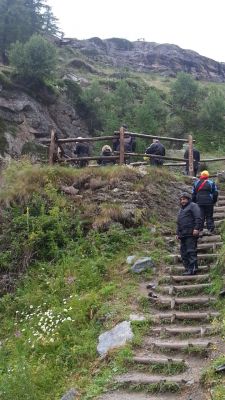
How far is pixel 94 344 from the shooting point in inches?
318

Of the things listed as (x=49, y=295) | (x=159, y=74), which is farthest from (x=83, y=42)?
(x=49, y=295)

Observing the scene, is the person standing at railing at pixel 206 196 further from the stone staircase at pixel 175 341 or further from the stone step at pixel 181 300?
the stone step at pixel 181 300

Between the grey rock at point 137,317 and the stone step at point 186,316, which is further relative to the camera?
the grey rock at point 137,317

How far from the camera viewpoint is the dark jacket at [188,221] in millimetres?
9758

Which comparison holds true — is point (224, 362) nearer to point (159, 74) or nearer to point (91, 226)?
point (91, 226)

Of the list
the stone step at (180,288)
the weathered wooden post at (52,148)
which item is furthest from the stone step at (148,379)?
the weathered wooden post at (52,148)

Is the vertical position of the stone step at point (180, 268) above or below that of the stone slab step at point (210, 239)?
below

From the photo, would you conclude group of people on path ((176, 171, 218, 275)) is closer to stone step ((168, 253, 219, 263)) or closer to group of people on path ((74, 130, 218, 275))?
group of people on path ((74, 130, 218, 275))

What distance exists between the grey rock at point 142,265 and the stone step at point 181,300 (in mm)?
1223

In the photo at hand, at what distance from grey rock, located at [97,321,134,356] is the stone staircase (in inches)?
11.7

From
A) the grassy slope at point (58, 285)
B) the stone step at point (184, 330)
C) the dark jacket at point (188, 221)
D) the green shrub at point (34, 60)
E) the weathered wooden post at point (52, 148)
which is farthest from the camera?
the green shrub at point (34, 60)

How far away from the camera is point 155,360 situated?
718 cm

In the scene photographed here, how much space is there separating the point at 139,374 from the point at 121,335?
102 centimetres

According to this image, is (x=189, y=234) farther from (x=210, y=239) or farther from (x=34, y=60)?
(x=34, y=60)
